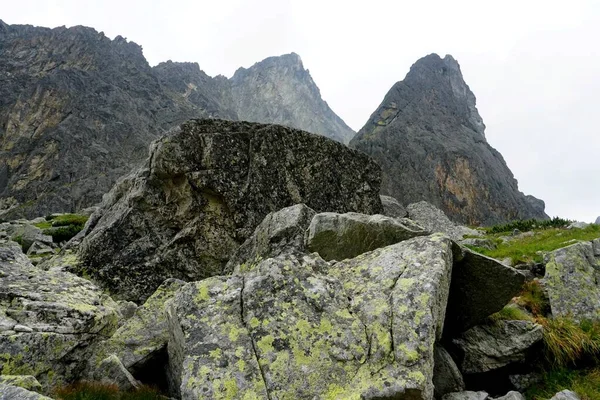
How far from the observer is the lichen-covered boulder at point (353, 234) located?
419 inches

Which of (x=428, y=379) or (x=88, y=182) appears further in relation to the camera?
(x=88, y=182)

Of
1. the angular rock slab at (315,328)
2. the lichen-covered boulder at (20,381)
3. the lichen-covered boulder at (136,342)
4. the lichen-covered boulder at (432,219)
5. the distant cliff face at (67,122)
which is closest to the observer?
the lichen-covered boulder at (20,381)

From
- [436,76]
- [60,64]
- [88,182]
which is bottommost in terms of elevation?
[88,182]

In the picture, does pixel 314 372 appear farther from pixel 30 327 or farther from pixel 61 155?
pixel 61 155

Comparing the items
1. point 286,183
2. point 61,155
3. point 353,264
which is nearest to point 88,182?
point 61,155

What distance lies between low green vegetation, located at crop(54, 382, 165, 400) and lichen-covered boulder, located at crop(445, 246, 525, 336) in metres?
6.49

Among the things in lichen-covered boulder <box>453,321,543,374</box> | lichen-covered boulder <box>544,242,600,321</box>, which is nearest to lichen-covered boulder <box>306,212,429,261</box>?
lichen-covered boulder <box>453,321,543,374</box>

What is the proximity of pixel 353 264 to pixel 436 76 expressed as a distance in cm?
18936

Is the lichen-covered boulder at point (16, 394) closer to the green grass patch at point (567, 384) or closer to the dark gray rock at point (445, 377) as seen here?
the dark gray rock at point (445, 377)

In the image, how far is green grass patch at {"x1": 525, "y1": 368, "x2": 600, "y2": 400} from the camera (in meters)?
8.18

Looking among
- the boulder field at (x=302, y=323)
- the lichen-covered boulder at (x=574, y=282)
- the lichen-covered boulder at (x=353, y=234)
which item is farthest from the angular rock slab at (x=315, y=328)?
the lichen-covered boulder at (x=574, y=282)

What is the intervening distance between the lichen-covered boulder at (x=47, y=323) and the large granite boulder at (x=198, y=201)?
7011mm

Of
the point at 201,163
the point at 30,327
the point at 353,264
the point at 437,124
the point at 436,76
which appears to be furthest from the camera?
the point at 436,76

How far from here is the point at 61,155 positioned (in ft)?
477
